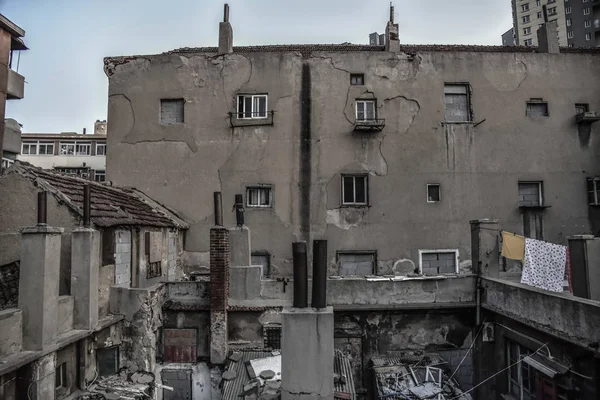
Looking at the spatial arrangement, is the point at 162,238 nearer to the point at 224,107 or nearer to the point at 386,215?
the point at 224,107

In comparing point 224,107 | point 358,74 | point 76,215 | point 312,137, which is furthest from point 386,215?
point 76,215

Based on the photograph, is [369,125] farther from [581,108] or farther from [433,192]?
[581,108]

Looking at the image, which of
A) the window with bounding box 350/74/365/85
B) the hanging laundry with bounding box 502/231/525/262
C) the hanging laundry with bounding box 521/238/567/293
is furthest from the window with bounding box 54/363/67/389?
the window with bounding box 350/74/365/85

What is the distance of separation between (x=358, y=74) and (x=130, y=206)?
10.3 metres

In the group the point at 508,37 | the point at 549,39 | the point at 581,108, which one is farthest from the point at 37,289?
the point at 508,37

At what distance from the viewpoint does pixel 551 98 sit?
17516mm

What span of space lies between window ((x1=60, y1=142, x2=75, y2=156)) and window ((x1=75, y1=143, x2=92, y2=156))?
1.12 feet

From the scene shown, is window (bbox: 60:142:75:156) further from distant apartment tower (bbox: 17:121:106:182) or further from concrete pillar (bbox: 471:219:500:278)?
concrete pillar (bbox: 471:219:500:278)

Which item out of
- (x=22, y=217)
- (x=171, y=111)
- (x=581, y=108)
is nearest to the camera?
(x=22, y=217)

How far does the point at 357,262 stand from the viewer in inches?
659

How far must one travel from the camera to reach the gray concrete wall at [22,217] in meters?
9.93

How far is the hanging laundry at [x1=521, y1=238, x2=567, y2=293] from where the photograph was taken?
11.5m

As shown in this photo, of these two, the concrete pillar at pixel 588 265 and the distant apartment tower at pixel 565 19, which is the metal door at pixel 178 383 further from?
the distant apartment tower at pixel 565 19

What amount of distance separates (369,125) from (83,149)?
1050 inches
